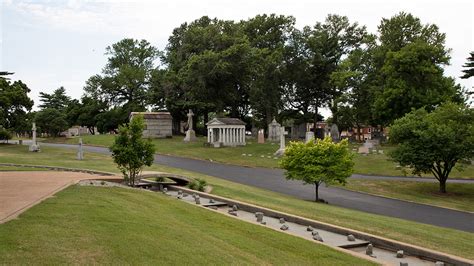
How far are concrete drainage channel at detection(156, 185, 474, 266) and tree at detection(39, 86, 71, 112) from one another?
8798 cm

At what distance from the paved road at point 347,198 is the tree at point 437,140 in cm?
477

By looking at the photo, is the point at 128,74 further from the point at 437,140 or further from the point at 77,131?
the point at 437,140

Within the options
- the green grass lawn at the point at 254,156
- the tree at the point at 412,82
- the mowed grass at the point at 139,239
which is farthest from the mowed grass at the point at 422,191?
the tree at the point at 412,82

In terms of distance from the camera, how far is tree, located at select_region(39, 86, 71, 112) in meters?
96.8

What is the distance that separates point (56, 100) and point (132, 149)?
280ft

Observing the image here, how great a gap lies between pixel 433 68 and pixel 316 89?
21.0 metres

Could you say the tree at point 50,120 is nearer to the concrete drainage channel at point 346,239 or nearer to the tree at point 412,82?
the tree at point 412,82

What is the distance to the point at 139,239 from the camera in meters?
9.12

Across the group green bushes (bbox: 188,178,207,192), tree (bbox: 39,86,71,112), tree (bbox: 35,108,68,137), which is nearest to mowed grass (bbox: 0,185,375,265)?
green bushes (bbox: 188,178,207,192)

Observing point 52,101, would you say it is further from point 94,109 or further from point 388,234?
point 388,234

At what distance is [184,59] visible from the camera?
2682 inches

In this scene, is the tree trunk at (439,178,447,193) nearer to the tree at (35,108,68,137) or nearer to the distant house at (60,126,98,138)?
the tree at (35,108,68,137)

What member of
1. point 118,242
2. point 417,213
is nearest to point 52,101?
point 417,213

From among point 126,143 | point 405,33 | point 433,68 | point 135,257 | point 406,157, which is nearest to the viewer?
point 135,257
